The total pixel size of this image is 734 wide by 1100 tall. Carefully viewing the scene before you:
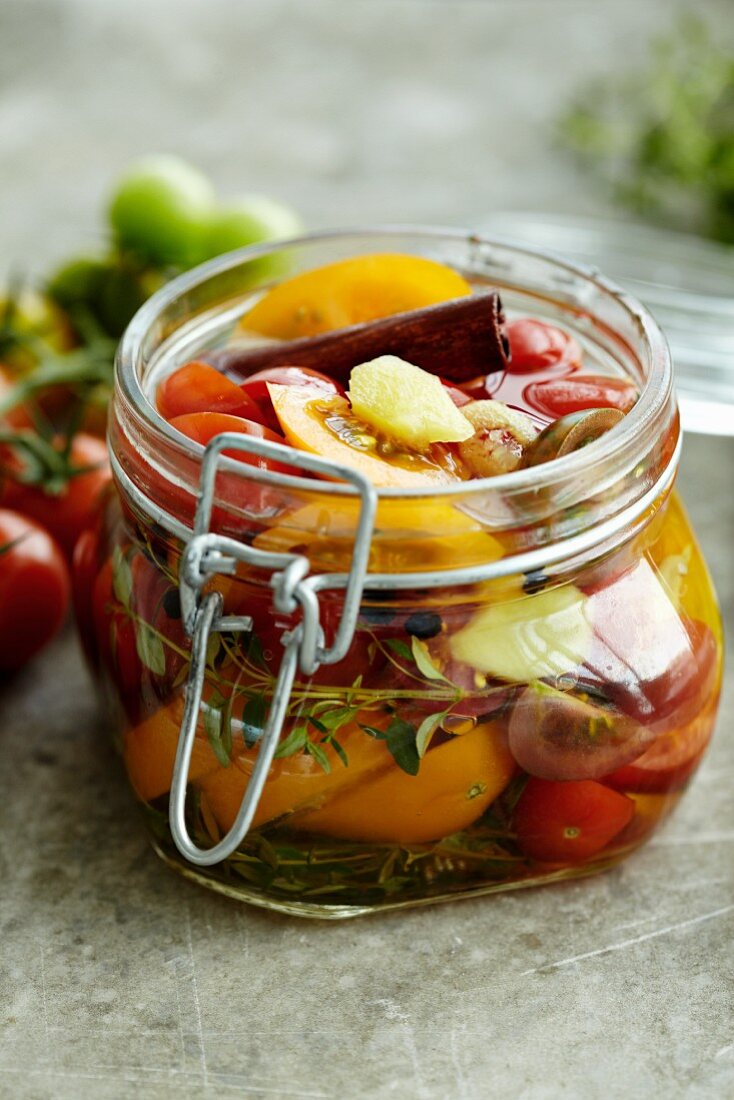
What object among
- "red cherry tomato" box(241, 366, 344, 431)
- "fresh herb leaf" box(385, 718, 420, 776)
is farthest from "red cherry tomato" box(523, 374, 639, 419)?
"fresh herb leaf" box(385, 718, 420, 776)

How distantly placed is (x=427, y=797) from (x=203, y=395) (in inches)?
11.7

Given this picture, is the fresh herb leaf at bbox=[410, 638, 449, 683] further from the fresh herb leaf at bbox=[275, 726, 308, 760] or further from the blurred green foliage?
the blurred green foliage

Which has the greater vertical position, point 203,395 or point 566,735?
point 203,395

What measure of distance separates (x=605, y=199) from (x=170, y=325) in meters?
1.10

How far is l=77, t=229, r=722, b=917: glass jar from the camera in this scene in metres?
0.73

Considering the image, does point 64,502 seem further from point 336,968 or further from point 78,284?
point 336,968

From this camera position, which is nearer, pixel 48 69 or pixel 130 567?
pixel 130 567

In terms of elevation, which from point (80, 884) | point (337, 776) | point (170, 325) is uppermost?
point (170, 325)

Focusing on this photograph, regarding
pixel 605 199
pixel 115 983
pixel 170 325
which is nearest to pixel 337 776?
pixel 115 983

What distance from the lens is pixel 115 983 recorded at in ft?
2.72

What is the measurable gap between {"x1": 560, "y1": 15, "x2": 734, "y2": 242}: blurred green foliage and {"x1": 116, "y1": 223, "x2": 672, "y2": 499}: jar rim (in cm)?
81

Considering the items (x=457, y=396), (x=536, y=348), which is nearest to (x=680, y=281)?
(x=536, y=348)

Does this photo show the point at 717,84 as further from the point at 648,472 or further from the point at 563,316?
the point at 648,472

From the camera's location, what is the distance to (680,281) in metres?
1.53
